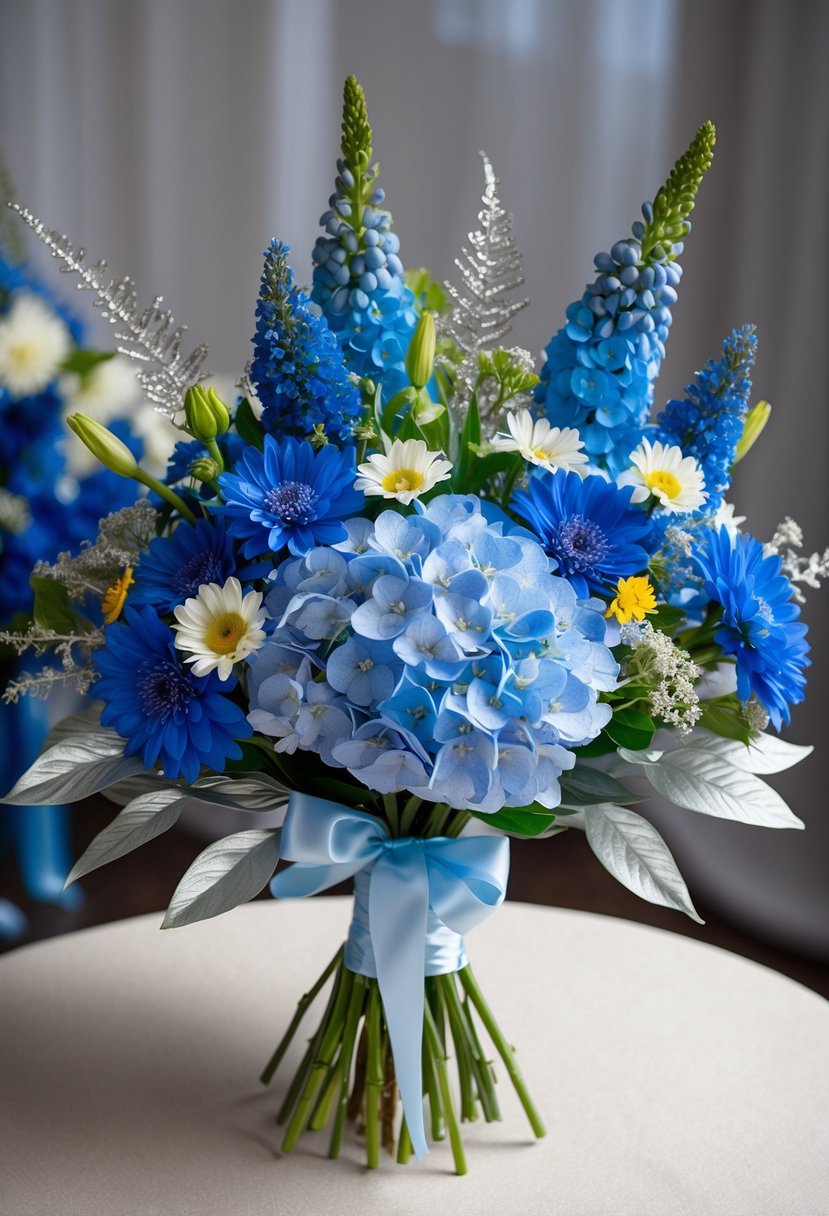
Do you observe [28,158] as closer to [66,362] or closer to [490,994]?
[66,362]

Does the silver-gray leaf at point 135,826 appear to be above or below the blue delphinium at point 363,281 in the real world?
below

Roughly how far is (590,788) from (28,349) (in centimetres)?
133

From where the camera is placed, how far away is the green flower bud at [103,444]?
807 millimetres

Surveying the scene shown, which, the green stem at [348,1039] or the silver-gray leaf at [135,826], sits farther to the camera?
the green stem at [348,1039]

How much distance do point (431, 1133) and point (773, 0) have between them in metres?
2.16

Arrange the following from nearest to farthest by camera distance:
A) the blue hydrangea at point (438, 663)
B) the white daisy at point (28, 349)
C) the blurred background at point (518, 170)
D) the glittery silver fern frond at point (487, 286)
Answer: the blue hydrangea at point (438, 663), the glittery silver fern frond at point (487, 286), the white daisy at point (28, 349), the blurred background at point (518, 170)

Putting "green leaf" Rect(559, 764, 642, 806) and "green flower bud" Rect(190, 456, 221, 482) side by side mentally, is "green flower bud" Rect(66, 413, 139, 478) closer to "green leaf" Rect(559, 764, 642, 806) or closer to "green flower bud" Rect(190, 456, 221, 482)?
"green flower bud" Rect(190, 456, 221, 482)

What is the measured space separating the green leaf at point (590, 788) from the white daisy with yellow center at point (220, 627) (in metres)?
0.24

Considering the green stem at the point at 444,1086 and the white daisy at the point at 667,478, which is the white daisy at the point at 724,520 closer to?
the white daisy at the point at 667,478

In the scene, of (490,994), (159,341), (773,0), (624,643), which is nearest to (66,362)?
(159,341)

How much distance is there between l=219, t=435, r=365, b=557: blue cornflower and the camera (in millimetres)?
740

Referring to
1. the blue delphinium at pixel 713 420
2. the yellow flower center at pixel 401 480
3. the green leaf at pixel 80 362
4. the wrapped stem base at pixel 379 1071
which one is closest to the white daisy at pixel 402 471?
the yellow flower center at pixel 401 480

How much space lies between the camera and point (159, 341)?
858 mm

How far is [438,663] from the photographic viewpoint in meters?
0.69
